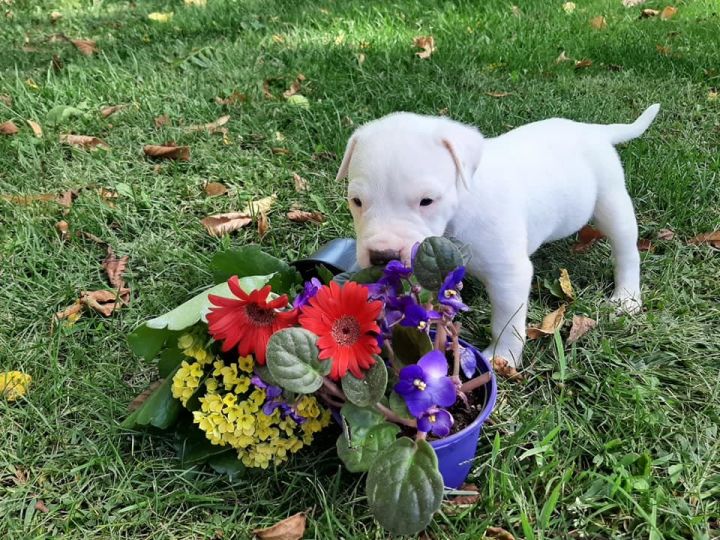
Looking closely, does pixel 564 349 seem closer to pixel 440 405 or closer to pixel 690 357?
pixel 690 357

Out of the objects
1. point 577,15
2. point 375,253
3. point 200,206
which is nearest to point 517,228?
point 375,253

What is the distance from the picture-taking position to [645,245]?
2910 mm

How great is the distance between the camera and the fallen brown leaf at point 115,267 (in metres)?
2.68

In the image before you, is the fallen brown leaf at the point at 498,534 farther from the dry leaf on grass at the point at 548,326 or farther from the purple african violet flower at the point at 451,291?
the dry leaf on grass at the point at 548,326

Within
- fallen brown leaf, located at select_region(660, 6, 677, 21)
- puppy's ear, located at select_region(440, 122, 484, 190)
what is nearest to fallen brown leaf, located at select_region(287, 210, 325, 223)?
puppy's ear, located at select_region(440, 122, 484, 190)

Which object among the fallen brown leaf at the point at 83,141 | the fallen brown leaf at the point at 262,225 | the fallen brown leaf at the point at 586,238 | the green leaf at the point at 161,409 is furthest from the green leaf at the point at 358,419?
the fallen brown leaf at the point at 83,141

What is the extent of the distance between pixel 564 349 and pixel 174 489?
1.39 metres

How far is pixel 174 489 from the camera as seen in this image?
182 cm

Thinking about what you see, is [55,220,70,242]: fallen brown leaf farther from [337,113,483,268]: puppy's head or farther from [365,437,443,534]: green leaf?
[365,437,443,534]: green leaf

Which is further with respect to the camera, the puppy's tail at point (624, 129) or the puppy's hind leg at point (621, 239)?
the puppy's tail at point (624, 129)

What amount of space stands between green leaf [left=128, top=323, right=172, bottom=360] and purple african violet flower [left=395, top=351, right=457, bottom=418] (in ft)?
2.59

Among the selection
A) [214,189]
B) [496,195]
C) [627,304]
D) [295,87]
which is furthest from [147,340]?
[295,87]

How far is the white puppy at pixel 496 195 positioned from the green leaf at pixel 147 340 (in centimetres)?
64

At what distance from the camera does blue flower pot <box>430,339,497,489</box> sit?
5.27ft
